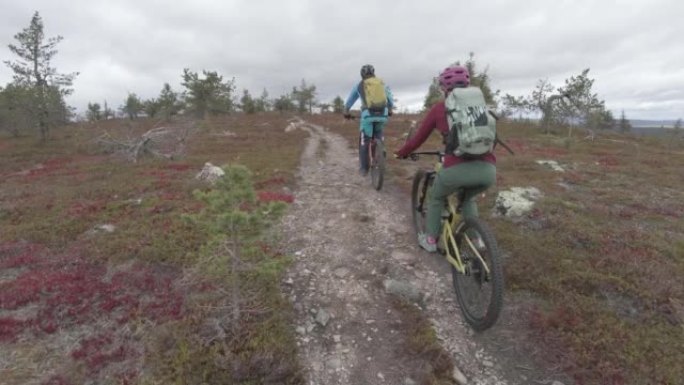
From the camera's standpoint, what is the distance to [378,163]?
31.0 feet

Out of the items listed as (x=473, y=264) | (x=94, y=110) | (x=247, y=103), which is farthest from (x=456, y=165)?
(x=94, y=110)

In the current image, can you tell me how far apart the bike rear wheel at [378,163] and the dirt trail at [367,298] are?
2.83 ft

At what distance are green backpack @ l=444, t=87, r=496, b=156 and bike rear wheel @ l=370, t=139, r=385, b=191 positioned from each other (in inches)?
199

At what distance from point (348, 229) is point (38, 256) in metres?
5.82

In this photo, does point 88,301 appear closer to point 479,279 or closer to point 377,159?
point 479,279

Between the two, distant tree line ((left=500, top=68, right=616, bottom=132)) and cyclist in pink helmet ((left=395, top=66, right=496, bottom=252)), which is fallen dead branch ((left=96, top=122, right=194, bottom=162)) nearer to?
cyclist in pink helmet ((left=395, top=66, right=496, bottom=252))

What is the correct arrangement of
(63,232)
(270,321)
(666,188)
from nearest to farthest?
(270,321)
(63,232)
(666,188)

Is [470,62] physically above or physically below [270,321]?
above

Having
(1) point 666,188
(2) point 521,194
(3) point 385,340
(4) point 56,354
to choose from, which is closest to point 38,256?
(4) point 56,354

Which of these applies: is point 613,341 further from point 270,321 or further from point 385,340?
point 270,321

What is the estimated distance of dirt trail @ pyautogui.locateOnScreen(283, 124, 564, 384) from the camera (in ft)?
12.8

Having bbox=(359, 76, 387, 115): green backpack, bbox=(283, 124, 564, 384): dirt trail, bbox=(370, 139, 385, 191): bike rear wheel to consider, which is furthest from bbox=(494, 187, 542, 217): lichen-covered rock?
bbox=(359, 76, 387, 115): green backpack

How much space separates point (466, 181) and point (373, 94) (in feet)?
16.6

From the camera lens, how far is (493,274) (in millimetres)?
3779
